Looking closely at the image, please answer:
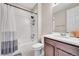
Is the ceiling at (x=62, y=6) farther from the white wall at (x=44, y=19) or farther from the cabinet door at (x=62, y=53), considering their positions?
the cabinet door at (x=62, y=53)

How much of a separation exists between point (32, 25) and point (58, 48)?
1.56 feet

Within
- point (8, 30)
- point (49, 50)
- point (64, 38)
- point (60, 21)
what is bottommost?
point (49, 50)

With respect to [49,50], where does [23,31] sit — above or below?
above

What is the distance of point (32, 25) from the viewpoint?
1292 millimetres

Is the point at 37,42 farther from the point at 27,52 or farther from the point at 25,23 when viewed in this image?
the point at 25,23

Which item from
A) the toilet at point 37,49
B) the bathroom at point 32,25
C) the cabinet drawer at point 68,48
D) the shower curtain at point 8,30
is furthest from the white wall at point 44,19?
the shower curtain at point 8,30

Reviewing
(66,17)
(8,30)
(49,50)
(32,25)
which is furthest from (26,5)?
(49,50)

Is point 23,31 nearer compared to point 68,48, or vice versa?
point 68,48

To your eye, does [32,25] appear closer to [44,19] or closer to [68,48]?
[44,19]

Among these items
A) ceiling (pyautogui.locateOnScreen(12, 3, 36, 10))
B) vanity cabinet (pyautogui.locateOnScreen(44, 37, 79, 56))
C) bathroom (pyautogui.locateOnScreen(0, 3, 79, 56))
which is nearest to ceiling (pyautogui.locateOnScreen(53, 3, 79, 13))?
bathroom (pyautogui.locateOnScreen(0, 3, 79, 56))

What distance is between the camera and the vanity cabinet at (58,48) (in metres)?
0.96

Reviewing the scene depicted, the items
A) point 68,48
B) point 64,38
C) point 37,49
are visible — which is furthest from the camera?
point 37,49

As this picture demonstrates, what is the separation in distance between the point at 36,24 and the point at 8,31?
39cm

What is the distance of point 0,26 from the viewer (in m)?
1.18
